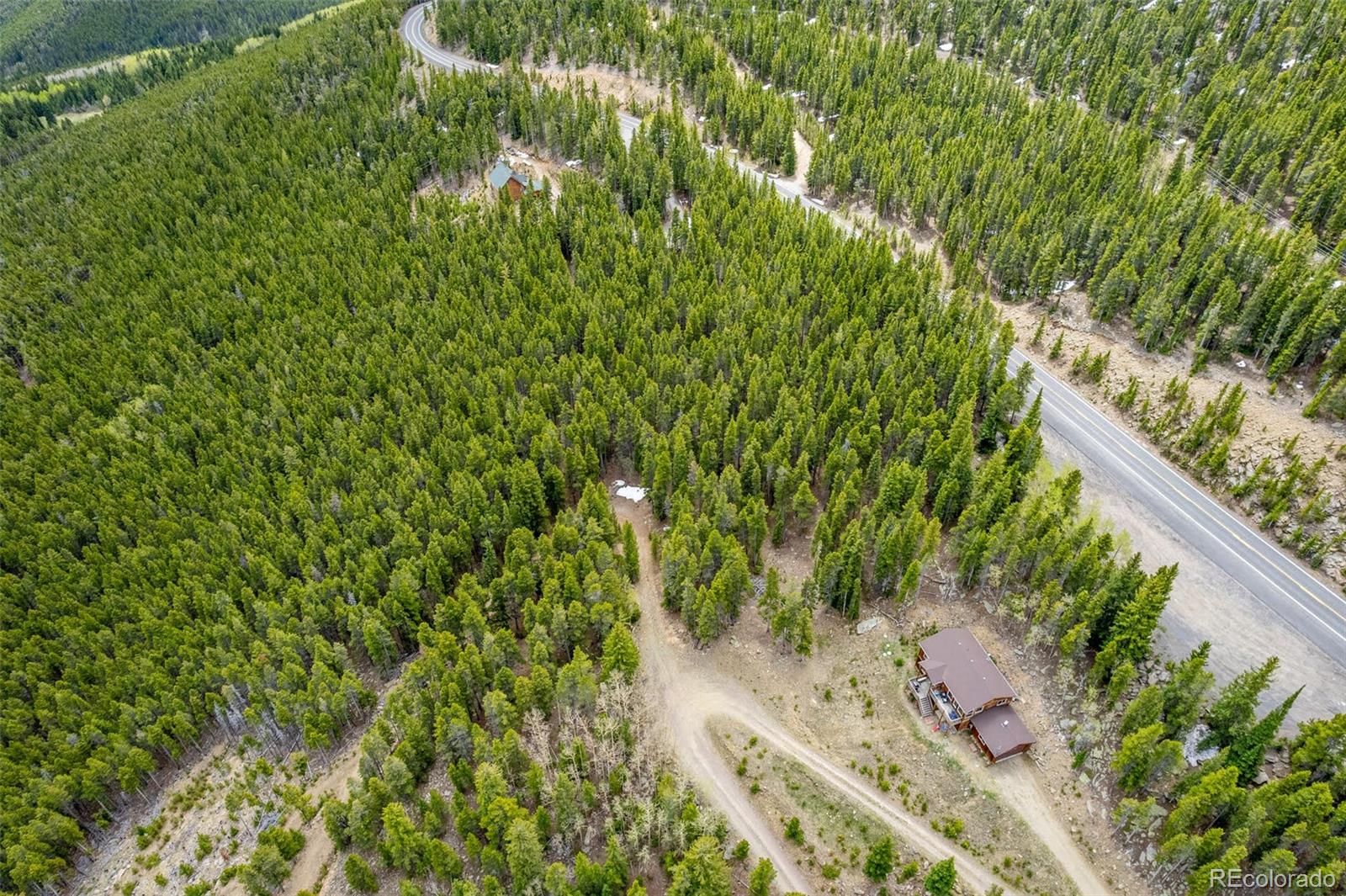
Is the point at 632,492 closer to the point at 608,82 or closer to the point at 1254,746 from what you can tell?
the point at 1254,746

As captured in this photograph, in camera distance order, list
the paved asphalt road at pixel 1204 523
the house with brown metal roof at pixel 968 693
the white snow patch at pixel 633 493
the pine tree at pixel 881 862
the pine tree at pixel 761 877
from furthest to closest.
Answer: the white snow patch at pixel 633 493 < the paved asphalt road at pixel 1204 523 < the house with brown metal roof at pixel 968 693 < the pine tree at pixel 881 862 < the pine tree at pixel 761 877

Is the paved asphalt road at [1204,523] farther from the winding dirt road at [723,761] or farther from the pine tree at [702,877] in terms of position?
the pine tree at [702,877]

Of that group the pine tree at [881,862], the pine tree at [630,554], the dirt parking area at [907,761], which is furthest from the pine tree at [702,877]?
the pine tree at [630,554]

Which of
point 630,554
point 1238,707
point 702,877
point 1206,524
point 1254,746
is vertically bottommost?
point 630,554

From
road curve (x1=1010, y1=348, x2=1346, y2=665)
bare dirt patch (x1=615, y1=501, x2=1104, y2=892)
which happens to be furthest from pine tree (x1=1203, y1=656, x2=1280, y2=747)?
bare dirt patch (x1=615, y1=501, x2=1104, y2=892)

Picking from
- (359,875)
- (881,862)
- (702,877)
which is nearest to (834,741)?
(881,862)

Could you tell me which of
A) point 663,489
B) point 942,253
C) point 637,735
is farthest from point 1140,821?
point 942,253
